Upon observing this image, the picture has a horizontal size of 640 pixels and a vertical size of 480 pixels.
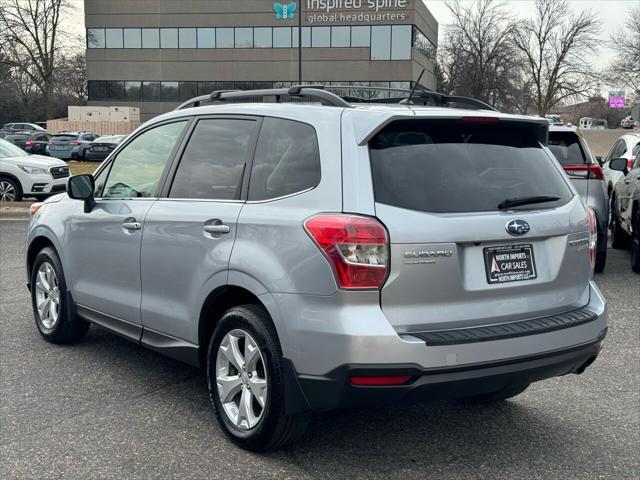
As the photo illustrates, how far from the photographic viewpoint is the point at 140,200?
4.59 m

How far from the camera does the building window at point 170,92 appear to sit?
64.6 metres

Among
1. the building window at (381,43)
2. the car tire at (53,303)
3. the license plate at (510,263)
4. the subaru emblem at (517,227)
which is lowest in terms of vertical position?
the car tire at (53,303)

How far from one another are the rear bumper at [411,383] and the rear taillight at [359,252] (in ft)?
1.24

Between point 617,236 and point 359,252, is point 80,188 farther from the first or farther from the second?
point 617,236

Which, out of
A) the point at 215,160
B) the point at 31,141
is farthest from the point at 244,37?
the point at 215,160

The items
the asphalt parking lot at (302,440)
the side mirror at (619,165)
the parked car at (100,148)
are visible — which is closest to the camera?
the asphalt parking lot at (302,440)

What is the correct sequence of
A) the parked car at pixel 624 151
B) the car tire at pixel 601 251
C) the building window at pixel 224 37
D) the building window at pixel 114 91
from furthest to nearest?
the building window at pixel 114 91 < the building window at pixel 224 37 < the parked car at pixel 624 151 < the car tire at pixel 601 251

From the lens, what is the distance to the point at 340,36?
61281mm

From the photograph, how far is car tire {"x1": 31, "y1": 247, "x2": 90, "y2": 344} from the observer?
5438mm

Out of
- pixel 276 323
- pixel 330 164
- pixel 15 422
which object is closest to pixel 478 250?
pixel 330 164

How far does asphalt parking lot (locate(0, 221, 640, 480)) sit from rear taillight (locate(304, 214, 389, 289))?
1028 millimetres

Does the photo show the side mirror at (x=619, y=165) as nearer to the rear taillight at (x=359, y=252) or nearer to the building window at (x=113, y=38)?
the rear taillight at (x=359, y=252)

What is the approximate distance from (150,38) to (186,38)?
3313 mm

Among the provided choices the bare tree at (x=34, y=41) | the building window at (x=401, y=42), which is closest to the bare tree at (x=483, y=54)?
the building window at (x=401, y=42)
